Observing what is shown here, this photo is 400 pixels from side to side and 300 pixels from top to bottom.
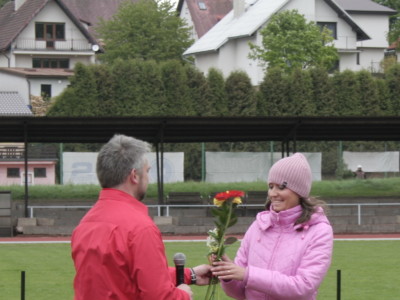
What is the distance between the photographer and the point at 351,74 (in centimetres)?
5981

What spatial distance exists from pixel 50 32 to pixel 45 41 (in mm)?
793

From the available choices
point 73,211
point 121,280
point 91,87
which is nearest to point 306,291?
point 121,280

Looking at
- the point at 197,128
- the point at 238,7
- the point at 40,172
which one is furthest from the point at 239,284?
the point at 238,7

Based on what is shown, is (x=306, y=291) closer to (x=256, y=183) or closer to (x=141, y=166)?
(x=141, y=166)

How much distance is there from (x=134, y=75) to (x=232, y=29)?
24663mm

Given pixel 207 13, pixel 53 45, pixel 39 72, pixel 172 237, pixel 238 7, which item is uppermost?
pixel 207 13

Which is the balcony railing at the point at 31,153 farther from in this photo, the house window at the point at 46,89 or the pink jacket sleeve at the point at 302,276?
the pink jacket sleeve at the point at 302,276

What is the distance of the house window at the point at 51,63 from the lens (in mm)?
83562

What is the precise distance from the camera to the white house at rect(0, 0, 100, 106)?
7975 cm

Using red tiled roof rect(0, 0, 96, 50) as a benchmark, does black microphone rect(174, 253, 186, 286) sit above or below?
below

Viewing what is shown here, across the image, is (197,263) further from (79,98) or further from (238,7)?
(238,7)

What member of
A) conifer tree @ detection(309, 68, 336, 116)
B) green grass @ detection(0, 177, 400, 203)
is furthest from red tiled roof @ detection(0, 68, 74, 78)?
green grass @ detection(0, 177, 400, 203)

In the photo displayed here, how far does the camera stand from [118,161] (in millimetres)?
5695

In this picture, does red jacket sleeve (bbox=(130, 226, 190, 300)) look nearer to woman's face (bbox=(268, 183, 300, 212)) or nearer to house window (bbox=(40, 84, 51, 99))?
woman's face (bbox=(268, 183, 300, 212))
